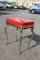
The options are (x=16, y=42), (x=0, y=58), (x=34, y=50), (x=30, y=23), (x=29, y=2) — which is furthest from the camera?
(x=29, y=2)

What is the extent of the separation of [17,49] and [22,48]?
0.70 ft

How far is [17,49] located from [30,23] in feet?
3.25

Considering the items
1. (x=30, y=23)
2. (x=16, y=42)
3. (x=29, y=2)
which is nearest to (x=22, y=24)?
(x=30, y=23)

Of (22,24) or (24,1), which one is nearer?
(22,24)

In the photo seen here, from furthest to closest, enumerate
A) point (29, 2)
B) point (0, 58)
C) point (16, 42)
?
1. point (29, 2)
2. point (16, 42)
3. point (0, 58)

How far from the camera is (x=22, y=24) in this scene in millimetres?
6160

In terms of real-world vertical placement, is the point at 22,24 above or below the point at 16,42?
above

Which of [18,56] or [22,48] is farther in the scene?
[22,48]

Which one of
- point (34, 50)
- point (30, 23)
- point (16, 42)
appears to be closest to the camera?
point (30, 23)

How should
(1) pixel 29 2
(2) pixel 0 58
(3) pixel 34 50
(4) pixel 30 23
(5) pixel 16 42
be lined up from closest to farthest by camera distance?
1. (2) pixel 0 58
2. (4) pixel 30 23
3. (3) pixel 34 50
4. (5) pixel 16 42
5. (1) pixel 29 2

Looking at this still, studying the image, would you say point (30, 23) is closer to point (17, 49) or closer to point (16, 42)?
point (17, 49)

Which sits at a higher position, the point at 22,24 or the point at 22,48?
the point at 22,24

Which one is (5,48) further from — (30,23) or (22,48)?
(30,23)

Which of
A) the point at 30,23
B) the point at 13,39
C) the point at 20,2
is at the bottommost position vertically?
the point at 20,2
